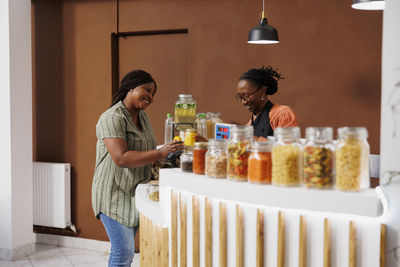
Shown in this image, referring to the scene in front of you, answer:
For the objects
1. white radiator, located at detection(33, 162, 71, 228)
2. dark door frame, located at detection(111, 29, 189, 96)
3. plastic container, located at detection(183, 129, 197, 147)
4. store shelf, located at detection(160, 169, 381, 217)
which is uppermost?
dark door frame, located at detection(111, 29, 189, 96)

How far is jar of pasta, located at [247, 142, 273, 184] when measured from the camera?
5.86 feet

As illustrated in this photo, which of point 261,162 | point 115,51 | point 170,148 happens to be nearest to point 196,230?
point 261,162

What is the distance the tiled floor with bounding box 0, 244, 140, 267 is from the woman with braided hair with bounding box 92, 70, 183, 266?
1.91 m

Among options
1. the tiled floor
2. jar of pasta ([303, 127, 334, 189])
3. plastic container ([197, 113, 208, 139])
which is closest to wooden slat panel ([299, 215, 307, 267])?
jar of pasta ([303, 127, 334, 189])

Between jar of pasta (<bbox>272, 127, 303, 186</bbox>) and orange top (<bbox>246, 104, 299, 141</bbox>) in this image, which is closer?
jar of pasta (<bbox>272, 127, 303, 186</bbox>)

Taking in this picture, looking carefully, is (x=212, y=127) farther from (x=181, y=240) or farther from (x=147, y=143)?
(x=181, y=240)

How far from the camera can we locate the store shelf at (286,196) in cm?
160

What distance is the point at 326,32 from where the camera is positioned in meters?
4.10

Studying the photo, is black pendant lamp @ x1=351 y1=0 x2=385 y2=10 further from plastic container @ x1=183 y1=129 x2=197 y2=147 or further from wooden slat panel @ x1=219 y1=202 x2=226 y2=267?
wooden slat panel @ x1=219 y1=202 x2=226 y2=267

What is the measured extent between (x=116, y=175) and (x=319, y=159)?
144 centimetres

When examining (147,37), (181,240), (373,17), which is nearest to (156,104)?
(147,37)

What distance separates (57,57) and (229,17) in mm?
1977

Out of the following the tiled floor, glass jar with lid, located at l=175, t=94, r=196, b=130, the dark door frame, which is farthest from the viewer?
the dark door frame

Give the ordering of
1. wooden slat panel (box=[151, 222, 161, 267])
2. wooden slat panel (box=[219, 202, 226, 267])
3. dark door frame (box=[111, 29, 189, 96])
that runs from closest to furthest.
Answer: wooden slat panel (box=[219, 202, 226, 267]) < wooden slat panel (box=[151, 222, 161, 267]) < dark door frame (box=[111, 29, 189, 96])
